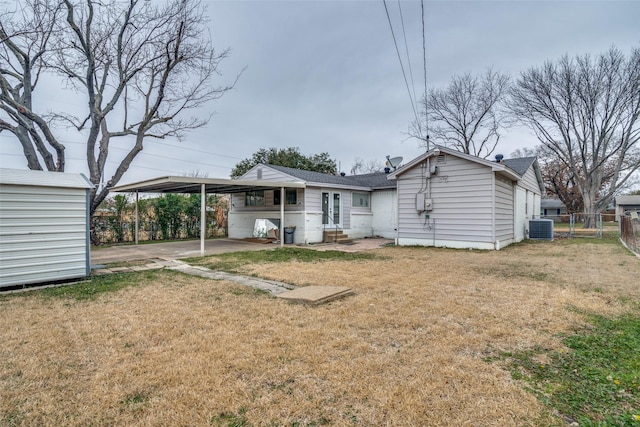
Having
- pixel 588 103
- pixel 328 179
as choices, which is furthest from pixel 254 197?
pixel 588 103

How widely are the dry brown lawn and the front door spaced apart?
8019mm

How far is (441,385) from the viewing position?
2.38m

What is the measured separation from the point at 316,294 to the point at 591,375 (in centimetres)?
315

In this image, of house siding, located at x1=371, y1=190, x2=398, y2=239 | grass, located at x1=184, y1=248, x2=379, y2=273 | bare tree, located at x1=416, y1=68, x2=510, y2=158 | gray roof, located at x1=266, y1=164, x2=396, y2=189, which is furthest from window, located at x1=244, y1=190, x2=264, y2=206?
bare tree, located at x1=416, y1=68, x2=510, y2=158

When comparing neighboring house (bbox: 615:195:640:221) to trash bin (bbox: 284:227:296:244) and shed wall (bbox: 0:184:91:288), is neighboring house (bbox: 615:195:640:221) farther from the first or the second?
shed wall (bbox: 0:184:91:288)

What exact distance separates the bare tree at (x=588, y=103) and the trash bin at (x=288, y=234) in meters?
18.6

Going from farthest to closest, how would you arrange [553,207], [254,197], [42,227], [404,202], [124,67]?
[553,207] < [254,197] < [124,67] < [404,202] < [42,227]

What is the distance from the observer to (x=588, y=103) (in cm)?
→ 2008

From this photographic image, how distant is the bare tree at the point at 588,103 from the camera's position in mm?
18641

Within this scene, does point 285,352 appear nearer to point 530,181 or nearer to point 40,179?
point 40,179

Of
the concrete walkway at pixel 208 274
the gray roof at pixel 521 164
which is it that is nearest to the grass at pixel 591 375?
the concrete walkway at pixel 208 274

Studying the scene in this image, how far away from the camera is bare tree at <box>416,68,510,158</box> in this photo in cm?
2384

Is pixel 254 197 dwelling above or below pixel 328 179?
below

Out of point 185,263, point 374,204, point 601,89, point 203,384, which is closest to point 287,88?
point 374,204
